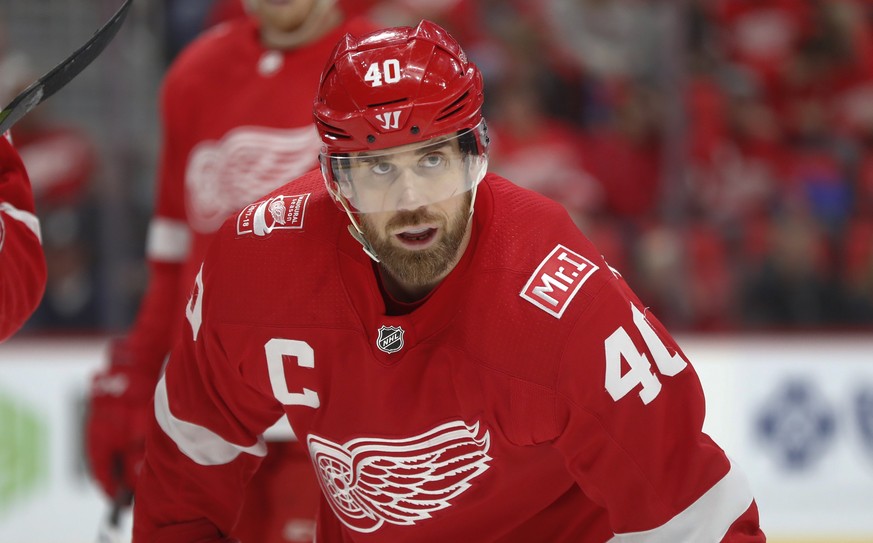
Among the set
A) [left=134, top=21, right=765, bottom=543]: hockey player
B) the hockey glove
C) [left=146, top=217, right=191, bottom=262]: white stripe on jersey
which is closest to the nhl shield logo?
[left=134, top=21, right=765, bottom=543]: hockey player

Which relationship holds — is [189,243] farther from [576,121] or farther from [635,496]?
[576,121]

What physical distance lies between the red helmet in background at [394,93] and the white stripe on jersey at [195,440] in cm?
43

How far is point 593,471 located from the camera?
1512 mm

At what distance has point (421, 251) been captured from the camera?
150 cm

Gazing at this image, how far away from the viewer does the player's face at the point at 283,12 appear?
2.20 m

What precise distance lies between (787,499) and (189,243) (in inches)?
82.6

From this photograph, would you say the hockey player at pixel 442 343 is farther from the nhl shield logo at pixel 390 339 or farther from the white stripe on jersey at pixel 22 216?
the white stripe on jersey at pixel 22 216

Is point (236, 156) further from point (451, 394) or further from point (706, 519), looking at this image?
point (706, 519)

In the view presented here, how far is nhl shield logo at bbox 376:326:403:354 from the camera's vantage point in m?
1.51

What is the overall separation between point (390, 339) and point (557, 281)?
212 millimetres

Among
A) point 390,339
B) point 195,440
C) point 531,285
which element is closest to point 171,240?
point 195,440

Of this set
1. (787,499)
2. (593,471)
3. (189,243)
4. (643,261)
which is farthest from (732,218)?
(593,471)

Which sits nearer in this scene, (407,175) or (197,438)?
(407,175)

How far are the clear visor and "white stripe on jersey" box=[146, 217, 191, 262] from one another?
3.31 ft
